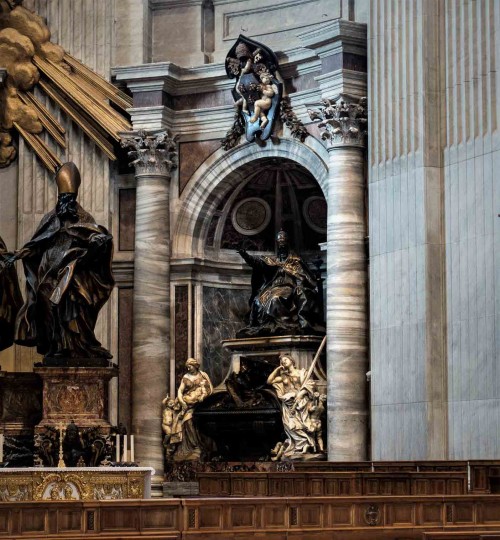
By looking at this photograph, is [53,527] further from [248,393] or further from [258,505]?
[248,393]

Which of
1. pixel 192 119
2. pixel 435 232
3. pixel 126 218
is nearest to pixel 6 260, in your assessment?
pixel 126 218

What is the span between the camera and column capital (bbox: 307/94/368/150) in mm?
18266

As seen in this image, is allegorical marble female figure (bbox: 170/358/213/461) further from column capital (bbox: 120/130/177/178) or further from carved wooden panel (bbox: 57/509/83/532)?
carved wooden panel (bbox: 57/509/83/532)

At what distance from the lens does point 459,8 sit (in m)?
16.8

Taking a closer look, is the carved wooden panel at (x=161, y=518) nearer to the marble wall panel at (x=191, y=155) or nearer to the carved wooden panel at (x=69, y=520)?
the carved wooden panel at (x=69, y=520)

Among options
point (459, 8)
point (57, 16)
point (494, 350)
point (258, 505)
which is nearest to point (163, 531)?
point (258, 505)

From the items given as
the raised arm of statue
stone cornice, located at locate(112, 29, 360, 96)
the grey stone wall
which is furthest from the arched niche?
the grey stone wall

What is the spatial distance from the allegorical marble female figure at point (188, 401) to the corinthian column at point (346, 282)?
2125mm

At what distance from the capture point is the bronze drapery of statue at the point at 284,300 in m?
19.1

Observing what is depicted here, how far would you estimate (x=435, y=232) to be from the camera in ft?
55.2

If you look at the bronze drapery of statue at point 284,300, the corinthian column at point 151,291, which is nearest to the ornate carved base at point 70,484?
the corinthian column at point 151,291

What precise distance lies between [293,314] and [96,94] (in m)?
4.07

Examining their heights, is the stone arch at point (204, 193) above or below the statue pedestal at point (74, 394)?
above

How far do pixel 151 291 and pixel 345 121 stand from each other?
3586mm
